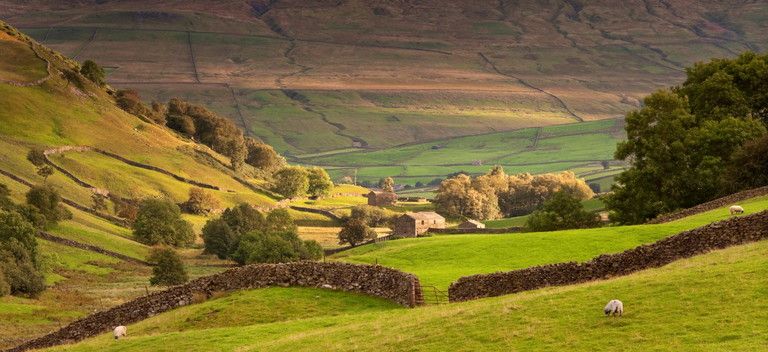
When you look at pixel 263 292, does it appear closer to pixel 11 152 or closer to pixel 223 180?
pixel 11 152

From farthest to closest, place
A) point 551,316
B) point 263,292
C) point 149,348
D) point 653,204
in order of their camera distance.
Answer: point 653,204
point 263,292
point 149,348
point 551,316

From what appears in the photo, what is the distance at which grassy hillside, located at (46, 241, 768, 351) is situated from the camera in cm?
2719

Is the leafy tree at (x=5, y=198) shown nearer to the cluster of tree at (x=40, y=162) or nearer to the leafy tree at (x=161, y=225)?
the leafy tree at (x=161, y=225)

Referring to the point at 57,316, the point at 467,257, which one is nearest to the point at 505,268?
the point at 467,257

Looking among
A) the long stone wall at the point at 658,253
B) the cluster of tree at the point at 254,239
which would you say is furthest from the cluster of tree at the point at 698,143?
the cluster of tree at the point at 254,239

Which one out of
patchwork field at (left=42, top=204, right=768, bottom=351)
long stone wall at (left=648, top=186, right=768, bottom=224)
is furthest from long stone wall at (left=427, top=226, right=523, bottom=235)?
patchwork field at (left=42, top=204, right=768, bottom=351)

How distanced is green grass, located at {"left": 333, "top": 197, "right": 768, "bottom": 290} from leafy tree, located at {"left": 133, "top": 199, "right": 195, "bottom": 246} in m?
82.1

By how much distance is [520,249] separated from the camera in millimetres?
55281

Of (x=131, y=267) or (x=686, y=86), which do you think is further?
(x=131, y=267)

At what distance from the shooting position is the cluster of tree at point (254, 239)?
380 feet

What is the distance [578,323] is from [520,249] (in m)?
25.5

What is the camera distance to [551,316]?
3114 centimetres

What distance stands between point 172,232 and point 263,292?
99894mm

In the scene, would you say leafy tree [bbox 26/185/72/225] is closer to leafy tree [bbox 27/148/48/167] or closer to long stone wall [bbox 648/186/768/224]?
leafy tree [bbox 27/148/48/167]
